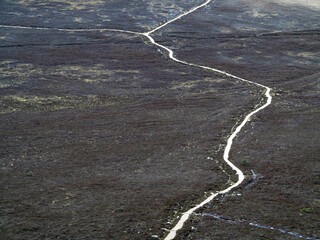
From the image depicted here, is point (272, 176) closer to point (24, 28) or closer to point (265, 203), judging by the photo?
point (265, 203)

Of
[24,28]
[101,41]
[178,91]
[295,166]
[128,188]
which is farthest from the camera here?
[24,28]

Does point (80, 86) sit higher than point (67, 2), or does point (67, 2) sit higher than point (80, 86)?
point (67, 2)

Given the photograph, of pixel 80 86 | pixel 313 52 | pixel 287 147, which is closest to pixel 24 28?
pixel 80 86

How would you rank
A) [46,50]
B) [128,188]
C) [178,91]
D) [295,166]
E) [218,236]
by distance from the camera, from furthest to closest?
[46,50]
[178,91]
[295,166]
[128,188]
[218,236]

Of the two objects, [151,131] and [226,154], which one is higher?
[226,154]

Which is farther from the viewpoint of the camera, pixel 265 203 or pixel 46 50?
pixel 46 50

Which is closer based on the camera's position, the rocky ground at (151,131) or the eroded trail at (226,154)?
the eroded trail at (226,154)

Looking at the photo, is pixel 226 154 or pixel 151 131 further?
pixel 151 131

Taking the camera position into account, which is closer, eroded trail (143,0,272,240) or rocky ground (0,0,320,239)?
eroded trail (143,0,272,240)
